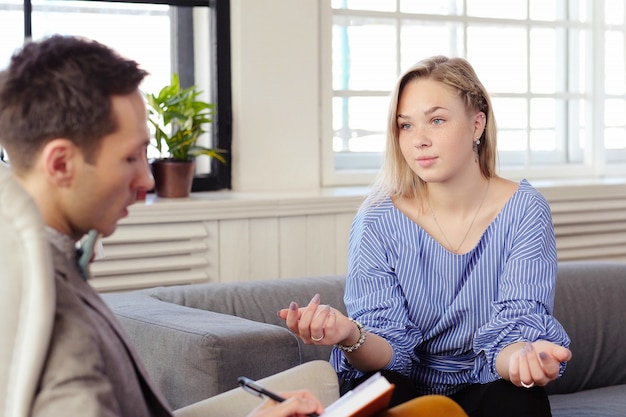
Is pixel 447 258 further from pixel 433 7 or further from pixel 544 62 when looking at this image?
pixel 544 62

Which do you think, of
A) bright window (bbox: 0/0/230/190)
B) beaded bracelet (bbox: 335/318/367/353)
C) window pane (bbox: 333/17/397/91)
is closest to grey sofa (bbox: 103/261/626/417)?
beaded bracelet (bbox: 335/318/367/353)

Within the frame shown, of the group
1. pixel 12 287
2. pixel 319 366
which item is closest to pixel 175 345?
pixel 319 366

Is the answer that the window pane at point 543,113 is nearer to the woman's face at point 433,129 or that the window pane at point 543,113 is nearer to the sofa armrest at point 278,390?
the woman's face at point 433,129

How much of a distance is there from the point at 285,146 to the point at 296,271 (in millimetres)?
499

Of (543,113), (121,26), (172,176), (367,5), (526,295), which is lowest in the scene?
(526,295)

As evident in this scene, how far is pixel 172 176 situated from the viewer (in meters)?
3.32

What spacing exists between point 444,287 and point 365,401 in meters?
1.05

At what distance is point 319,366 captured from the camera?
185cm

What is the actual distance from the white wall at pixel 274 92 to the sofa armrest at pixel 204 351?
143 cm

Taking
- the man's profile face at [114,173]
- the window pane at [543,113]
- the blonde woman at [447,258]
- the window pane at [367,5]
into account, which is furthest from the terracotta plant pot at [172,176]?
the man's profile face at [114,173]

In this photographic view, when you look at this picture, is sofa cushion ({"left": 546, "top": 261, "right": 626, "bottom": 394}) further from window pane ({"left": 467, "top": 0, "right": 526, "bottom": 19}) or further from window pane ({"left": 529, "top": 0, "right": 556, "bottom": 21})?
window pane ({"left": 529, "top": 0, "right": 556, "bottom": 21})

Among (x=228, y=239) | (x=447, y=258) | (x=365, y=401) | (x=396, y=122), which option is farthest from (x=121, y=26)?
(x=365, y=401)

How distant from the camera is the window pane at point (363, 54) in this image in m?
3.88

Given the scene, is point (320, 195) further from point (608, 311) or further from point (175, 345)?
point (175, 345)
